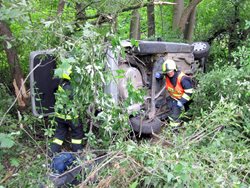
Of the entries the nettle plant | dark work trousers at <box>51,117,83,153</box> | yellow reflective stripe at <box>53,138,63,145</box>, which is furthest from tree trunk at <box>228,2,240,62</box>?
the nettle plant

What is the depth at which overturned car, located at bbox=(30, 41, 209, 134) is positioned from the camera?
195 inches

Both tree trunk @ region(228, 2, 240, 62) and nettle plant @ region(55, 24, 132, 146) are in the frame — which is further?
tree trunk @ region(228, 2, 240, 62)

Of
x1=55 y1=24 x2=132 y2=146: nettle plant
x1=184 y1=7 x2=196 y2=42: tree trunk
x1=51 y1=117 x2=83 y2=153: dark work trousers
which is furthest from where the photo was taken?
x1=184 y1=7 x2=196 y2=42: tree trunk

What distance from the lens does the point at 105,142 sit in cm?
375

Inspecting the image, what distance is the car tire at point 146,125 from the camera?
557 centimetres

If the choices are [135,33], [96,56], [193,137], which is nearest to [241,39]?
[135,33]

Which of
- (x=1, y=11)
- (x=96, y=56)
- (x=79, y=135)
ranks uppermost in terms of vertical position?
(x=1, y=11)

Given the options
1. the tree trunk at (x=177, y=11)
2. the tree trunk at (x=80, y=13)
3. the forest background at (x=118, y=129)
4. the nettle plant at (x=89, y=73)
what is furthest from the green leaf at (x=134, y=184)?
the tree trunk at (x=177, y=11)

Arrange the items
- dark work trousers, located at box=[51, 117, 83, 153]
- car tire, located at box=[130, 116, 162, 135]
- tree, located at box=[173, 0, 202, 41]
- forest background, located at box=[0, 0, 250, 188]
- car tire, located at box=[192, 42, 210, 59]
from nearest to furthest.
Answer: forest background, located at box=[0, 0, 250, 188] → dark work trousers, located at box=[51, 117, 83, 153] → car tire, located at box=[130, 116, 162, 135] → car tire, located at box=[192, 42, 210, 59] → tree, located at box=[173, 0, 202, 41]

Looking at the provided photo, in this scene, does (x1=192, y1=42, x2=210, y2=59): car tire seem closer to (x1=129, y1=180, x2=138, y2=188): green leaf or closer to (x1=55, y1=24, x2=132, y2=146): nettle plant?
(x1=55, y1=24, x2=132, y2=146): nettle plant

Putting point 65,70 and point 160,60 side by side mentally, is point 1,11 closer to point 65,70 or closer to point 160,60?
point 65,70

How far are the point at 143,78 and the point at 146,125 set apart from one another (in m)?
0.82

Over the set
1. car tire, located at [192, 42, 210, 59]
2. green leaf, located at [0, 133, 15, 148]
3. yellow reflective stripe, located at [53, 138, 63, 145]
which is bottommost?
yellow reflective stripe, located at [53, 138, 63, 145]

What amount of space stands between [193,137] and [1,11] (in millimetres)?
2233
